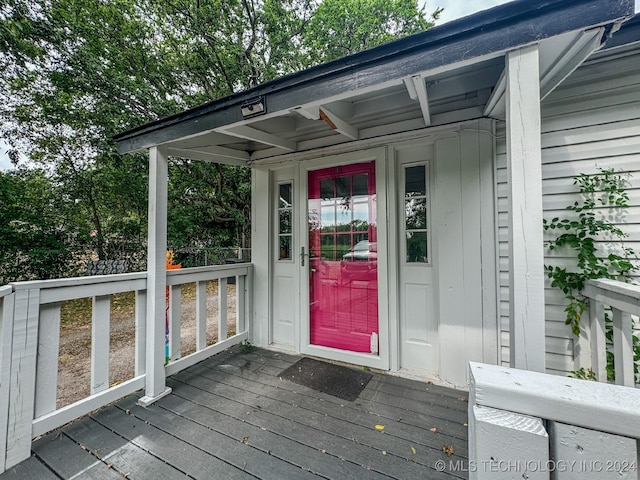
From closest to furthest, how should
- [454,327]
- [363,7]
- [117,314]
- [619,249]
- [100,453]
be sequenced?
[100,453], [619,249], [454,327], [117,314], [363,7]

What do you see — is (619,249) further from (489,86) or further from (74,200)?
(74,200)

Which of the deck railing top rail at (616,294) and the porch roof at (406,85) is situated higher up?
the porch roof at (406,85)

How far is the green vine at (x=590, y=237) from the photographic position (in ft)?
6.00

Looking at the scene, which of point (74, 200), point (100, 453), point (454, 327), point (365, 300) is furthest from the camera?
point (74, 200)

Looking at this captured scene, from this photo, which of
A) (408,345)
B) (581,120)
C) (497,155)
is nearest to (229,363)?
(408,345)

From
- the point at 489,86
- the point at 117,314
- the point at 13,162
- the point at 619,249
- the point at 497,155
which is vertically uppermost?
the point at 13,162

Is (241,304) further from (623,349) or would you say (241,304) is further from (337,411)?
(623,349)

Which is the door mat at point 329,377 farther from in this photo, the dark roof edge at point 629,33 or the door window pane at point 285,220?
the dark roof edge at point 629,33

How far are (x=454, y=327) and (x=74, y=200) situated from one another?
28.0ft

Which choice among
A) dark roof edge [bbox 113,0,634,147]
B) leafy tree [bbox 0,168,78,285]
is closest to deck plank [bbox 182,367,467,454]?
dark roof edge [bbox 113,0,634,147]

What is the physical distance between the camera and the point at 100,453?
5.18ft

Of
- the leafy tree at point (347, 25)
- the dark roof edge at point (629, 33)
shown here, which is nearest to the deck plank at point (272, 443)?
the dark roof edge at point (629, 33)

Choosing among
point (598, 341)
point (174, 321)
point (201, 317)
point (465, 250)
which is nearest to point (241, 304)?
point (201, 317)

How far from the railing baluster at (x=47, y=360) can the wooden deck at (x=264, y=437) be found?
0.23m
